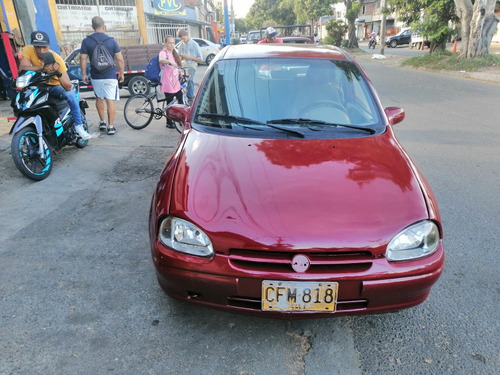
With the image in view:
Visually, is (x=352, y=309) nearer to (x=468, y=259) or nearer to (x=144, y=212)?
(x=468, y=259)

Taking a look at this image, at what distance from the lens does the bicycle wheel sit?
6.99 metres

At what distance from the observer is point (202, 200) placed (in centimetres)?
211

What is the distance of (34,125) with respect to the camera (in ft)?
15.0

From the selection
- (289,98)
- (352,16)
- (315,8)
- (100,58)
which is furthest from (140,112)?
(315,8)

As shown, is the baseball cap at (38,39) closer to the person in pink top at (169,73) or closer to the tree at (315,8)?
the person in pink top at (169,73)

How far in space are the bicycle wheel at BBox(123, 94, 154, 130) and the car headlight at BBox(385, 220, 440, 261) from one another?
598 cm

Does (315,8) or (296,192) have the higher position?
(315,8)

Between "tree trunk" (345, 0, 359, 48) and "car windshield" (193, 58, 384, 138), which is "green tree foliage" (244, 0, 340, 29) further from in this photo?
"car windshield" (193, 58, 384, 138)

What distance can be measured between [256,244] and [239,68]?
1.98 m

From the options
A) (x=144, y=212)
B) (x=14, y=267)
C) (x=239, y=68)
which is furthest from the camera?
(x=144, y=212)

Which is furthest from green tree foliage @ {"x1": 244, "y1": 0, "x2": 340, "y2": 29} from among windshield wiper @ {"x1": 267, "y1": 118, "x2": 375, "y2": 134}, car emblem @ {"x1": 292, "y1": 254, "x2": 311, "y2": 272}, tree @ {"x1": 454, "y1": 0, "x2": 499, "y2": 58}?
car emblem @ {"x1": 292, "y1": 254, "x2": 311, "y2": 272}

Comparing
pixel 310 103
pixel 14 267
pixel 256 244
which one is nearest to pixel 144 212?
pixel 14 267

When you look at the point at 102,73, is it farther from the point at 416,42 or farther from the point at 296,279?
the point at 416,42

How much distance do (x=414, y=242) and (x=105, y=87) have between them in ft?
18.7
